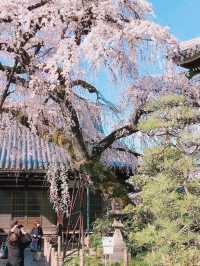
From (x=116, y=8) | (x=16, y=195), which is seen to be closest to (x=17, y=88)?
(x=116, y=8)

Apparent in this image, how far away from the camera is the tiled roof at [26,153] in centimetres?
2109

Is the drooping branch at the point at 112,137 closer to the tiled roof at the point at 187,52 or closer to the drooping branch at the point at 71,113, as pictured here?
the drooping branch at the point at 71,113

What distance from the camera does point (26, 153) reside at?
22938 mm

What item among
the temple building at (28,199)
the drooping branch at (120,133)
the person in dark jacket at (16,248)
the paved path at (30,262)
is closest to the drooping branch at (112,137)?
the drooping branch at (120,133)

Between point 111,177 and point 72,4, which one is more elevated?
point 72,4

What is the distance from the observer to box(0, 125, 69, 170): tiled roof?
21.1m

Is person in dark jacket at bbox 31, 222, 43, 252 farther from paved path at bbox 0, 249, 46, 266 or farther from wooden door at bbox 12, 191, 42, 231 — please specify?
wooden door at bbox 12, 191, 42, 231

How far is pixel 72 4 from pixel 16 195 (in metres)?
11.5

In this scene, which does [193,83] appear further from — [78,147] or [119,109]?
Answer: [78,147]

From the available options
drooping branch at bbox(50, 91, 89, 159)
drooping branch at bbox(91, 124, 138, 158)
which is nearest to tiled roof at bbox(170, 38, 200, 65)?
drooping branch at bbox(91, 124, 138, 158)

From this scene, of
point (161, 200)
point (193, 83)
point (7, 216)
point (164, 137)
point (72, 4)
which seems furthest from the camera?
point (7, 216)

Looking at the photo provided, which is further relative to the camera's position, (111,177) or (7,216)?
(7,216)

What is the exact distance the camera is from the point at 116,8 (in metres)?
13.4

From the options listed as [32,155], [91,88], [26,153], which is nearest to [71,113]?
[91,88]
